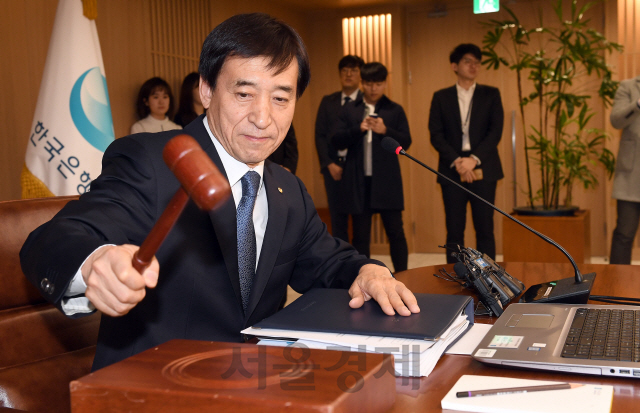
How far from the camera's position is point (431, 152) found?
19.8 ft

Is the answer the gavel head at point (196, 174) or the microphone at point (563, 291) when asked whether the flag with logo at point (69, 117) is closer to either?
the microphone at point (563, 291)

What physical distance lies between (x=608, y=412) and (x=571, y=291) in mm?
627

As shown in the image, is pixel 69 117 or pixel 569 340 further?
pixel 69 117

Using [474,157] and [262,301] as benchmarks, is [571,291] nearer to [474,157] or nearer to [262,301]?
[262,301]

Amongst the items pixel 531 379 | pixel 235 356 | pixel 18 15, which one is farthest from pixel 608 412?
pixel 18 15

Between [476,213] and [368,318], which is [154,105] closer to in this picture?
[476,213]

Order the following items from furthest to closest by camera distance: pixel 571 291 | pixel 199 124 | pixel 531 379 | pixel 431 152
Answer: pixel 431 152, pixel 199 124, pixel 571 291, pixel 531 379

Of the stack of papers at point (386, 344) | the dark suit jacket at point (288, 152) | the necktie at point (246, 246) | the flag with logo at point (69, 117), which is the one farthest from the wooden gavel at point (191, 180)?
the dark suit jacket at point (288, 152)

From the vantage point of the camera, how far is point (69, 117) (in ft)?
9.83

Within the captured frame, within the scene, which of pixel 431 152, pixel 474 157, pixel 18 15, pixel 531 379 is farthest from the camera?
pixel 431 152

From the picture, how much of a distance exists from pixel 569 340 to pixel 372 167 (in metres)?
3.46

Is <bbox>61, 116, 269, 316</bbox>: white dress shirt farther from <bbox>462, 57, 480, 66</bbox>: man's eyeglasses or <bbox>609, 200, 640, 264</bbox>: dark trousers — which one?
<bbox>609, 200, 640, 264</bbox>: dark trousers

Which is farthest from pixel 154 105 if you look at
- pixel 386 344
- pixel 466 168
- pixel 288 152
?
pixel 386 344

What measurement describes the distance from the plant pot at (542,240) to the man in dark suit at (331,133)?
1.29 metres
